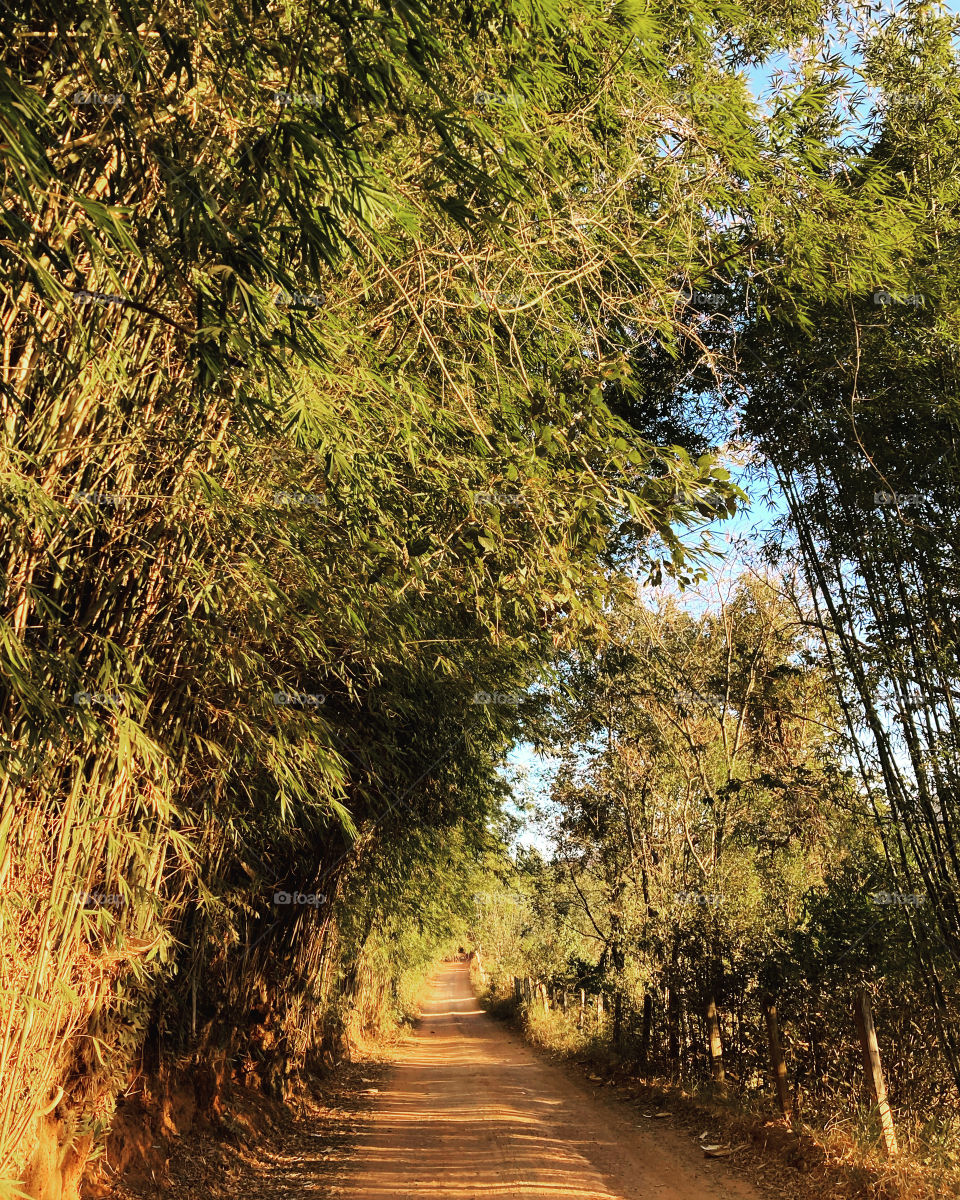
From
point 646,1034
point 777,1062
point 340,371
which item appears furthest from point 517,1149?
point 340,371

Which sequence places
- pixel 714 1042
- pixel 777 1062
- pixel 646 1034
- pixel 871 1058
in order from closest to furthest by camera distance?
pixel 871 1058 → pixel 777 1062 → pixel 714 1042 → pixel 646 1034

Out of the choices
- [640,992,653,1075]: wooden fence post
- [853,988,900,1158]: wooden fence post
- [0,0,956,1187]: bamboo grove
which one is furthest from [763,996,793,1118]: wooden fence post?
[640,992,653,1075]: wooden fence post

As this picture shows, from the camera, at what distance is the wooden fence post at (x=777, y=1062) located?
619 centimetres

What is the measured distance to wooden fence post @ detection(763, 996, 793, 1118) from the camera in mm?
6188

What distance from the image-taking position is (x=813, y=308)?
4625 millimetres

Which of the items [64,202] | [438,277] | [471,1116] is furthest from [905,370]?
[471,1116]

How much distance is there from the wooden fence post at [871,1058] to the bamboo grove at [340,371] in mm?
781

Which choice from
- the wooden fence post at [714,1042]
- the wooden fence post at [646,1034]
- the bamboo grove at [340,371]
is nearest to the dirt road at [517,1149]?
the wooden fence post at [646,1034]

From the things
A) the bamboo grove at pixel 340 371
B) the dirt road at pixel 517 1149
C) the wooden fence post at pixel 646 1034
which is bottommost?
the dirt road at pixel 517 1149

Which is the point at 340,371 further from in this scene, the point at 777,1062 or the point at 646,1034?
the point at 646,1034

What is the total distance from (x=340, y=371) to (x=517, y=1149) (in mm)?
5835

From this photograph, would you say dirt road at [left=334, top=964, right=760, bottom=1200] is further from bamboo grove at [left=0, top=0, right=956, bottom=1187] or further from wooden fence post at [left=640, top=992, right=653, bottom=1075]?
bamboo grove at [left=0, top=0, right=956, bottom=1187]

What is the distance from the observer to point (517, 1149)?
6480mm

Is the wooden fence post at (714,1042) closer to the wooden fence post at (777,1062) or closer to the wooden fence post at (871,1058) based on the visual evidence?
the wooden fence post at (777,1062)
